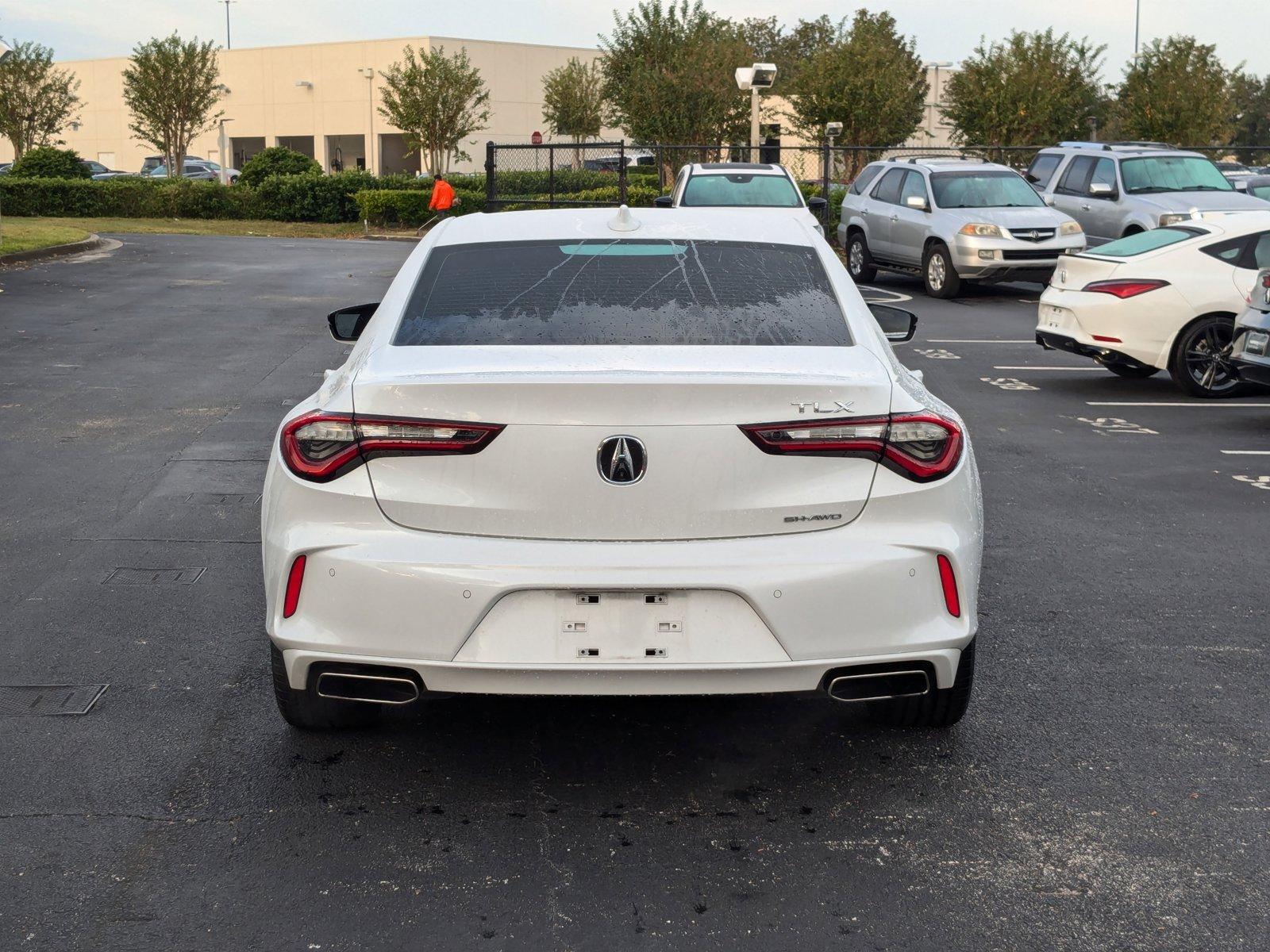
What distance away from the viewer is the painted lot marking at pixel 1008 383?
523 inches

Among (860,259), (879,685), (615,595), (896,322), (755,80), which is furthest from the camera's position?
(755,80)

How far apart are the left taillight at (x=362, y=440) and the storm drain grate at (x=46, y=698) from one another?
1.50m

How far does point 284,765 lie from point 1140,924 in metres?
2.45

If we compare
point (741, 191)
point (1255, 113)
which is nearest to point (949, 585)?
point (741, 191)

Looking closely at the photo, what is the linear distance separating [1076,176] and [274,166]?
2817cm

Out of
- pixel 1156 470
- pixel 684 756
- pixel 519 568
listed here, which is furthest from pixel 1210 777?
pixel 1156 470

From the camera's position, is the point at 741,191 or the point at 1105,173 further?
the point at 1105,173

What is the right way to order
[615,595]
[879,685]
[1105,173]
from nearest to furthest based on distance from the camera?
[615,595] < [879,685] < [1105,173]

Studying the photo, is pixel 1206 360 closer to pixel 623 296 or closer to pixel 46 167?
pixel 623 296

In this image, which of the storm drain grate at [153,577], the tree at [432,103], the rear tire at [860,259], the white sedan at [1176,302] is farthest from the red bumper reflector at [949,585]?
the tree at [432,103]

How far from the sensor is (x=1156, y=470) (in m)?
9.46

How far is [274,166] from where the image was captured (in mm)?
44969

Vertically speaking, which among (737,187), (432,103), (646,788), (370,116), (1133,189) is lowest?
(646,788)

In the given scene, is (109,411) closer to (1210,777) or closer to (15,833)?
(15,833)
